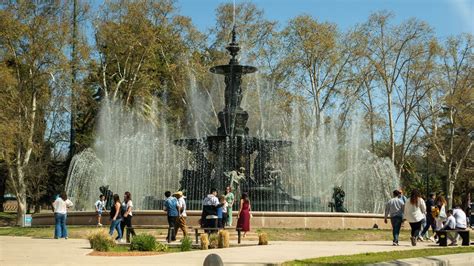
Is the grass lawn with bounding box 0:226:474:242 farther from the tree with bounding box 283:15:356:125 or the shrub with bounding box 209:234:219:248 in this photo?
the tree with bounding box 283:15:356:125

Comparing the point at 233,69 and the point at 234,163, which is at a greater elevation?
the point at 233,69

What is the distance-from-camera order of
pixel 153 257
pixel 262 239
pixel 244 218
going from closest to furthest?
pixel 153 257 → pixel 262 239 → pixel 244 218

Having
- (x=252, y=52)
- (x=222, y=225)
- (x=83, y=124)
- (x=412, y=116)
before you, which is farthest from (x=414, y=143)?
(x=222, y=225)

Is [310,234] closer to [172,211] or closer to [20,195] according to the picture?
[172,211]

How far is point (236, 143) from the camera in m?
27.0

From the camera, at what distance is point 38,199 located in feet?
179

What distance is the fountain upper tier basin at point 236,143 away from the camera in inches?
1062

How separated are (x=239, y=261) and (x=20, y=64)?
→ 31111 millimetres

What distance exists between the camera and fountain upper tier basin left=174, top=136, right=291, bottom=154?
26969 mm

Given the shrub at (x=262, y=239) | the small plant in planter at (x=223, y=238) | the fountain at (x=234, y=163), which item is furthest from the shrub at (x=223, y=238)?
the fountain at (x=234, y=163)

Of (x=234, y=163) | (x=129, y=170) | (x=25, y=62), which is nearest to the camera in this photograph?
(x=234, y=163)

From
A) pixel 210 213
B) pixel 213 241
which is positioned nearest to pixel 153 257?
pixel 213 241

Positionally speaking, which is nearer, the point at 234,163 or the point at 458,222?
the point at 458,222

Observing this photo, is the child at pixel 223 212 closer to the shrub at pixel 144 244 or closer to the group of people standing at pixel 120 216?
the group of people standing at pixel 120 216
